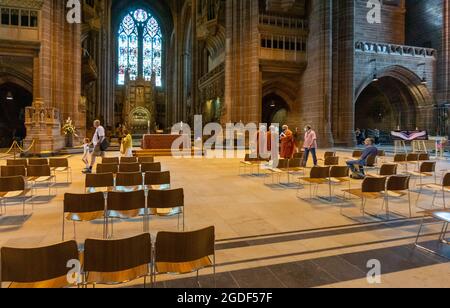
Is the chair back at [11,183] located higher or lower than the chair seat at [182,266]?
higher

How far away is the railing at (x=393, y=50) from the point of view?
24281 millimetres

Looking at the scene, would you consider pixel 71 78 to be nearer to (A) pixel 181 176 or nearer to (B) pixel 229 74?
(B) pixel 229 74

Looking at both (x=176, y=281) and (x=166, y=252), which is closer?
(x=166, y=252)

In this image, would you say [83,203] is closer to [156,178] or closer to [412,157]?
[156,178]

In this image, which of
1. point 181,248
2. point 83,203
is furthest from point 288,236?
point 83,203

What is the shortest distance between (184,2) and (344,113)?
2508cm

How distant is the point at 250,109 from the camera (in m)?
21.5

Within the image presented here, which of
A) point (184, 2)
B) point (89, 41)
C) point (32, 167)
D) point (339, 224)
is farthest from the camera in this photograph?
point (184, 2)

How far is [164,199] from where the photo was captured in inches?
185

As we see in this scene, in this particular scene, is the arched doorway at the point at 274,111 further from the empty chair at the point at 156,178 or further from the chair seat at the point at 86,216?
the chair seat at the point at 86,216

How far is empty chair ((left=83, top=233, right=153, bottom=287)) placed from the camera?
2.63m

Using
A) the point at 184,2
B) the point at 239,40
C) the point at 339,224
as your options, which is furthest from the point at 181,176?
the point at 184,2

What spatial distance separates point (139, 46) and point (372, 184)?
4372cm

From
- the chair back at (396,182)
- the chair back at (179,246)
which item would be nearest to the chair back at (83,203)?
the chair back at (179,246)
